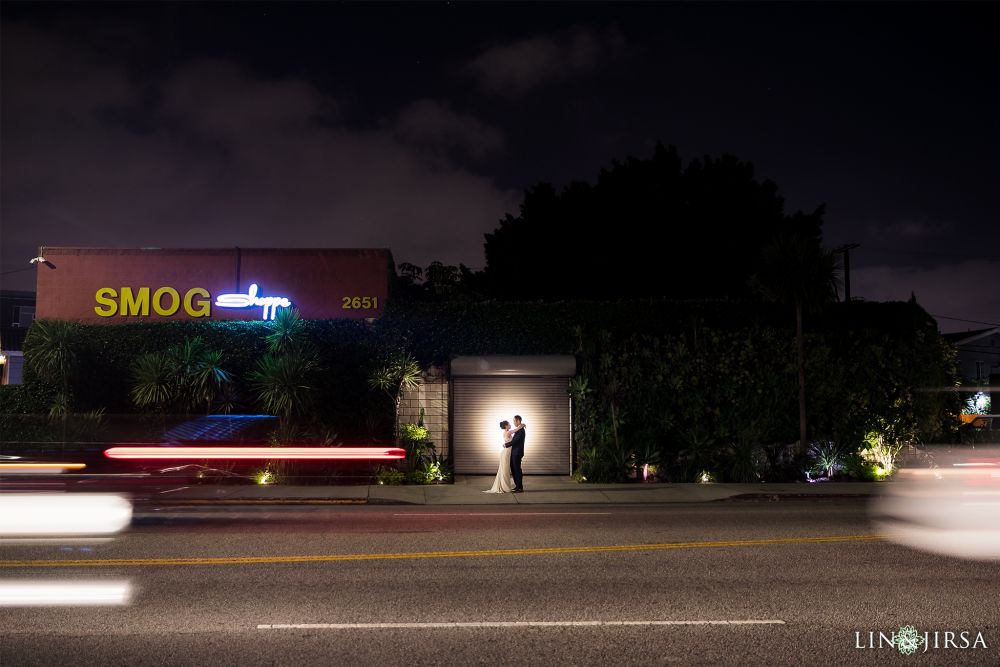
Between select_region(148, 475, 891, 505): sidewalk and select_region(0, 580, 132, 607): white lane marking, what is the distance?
23.8ft

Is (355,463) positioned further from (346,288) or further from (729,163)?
(729,163)

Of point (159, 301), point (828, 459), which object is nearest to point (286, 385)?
point (159, 301)

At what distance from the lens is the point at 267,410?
19.3m

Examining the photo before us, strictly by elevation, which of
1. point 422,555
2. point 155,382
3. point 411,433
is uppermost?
point 155,382

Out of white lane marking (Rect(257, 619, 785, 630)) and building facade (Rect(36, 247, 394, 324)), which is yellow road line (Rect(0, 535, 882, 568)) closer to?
white lane marking (Rect(257, 619, 785, 630))

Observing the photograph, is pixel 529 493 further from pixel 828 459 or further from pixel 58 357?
pixel 58 357

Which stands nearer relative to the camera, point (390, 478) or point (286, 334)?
point (390, 478)

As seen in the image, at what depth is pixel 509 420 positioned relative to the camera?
68.8 ft

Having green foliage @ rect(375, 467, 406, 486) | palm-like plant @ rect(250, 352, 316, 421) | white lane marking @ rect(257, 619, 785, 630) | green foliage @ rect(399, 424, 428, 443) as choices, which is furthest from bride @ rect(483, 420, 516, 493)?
white lane marking @ rect(257, 619, 785, 630)

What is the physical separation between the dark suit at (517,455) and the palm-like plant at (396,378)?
3613 mm

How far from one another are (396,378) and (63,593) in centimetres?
1241

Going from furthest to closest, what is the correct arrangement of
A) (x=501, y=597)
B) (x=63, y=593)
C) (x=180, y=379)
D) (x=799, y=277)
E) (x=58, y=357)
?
1. (x=58, y=357)
2. (x=180, y=379)
3. (x=799, y=277)
4. (x=63, y=593)
5. (x=501, y=597)

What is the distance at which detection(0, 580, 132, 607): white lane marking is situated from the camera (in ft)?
23.6

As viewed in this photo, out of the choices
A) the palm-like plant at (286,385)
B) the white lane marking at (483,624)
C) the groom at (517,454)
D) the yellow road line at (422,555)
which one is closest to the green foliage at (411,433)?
the palm-like plant at (286,385)
